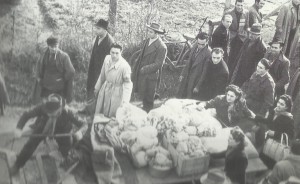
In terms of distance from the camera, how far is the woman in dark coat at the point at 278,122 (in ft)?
16.1

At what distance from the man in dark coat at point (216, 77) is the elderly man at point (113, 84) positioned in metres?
0.94

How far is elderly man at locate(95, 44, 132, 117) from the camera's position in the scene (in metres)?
4.43

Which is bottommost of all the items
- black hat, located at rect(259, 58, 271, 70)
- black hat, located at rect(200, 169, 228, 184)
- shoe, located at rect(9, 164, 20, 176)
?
black hat, located at rect(200, 169, 228, 184)

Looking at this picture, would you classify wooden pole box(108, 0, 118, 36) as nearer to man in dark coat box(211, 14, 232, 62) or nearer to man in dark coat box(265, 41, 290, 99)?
man in dark coat box(211, 14, 232, 62)

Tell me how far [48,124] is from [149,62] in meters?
1.21

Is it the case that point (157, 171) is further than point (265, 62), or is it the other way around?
point (265, 62)

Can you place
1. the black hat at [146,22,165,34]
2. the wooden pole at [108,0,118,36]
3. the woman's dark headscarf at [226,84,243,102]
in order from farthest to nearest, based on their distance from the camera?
the woman's dark headscarf at [226,84,243,102] < the black hat at [146,22,165,34] < the wooden pole at [108,0,118,36]

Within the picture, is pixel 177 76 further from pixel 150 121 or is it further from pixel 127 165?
pixel 127 165

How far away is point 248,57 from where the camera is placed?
16.8 ft

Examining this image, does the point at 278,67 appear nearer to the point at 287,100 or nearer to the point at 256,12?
the point at 287,100

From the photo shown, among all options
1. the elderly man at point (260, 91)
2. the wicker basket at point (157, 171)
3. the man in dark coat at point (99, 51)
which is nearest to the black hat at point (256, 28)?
the elderly man at point (260, 91)

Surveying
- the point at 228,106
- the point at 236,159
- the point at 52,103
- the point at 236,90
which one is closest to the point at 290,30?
the point at 236,90

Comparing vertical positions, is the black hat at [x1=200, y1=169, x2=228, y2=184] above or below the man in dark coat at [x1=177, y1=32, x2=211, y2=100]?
below

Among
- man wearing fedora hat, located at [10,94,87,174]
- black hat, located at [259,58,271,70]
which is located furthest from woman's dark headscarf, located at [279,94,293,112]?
man wearing fedora hat, located at [10,94,87,174]
